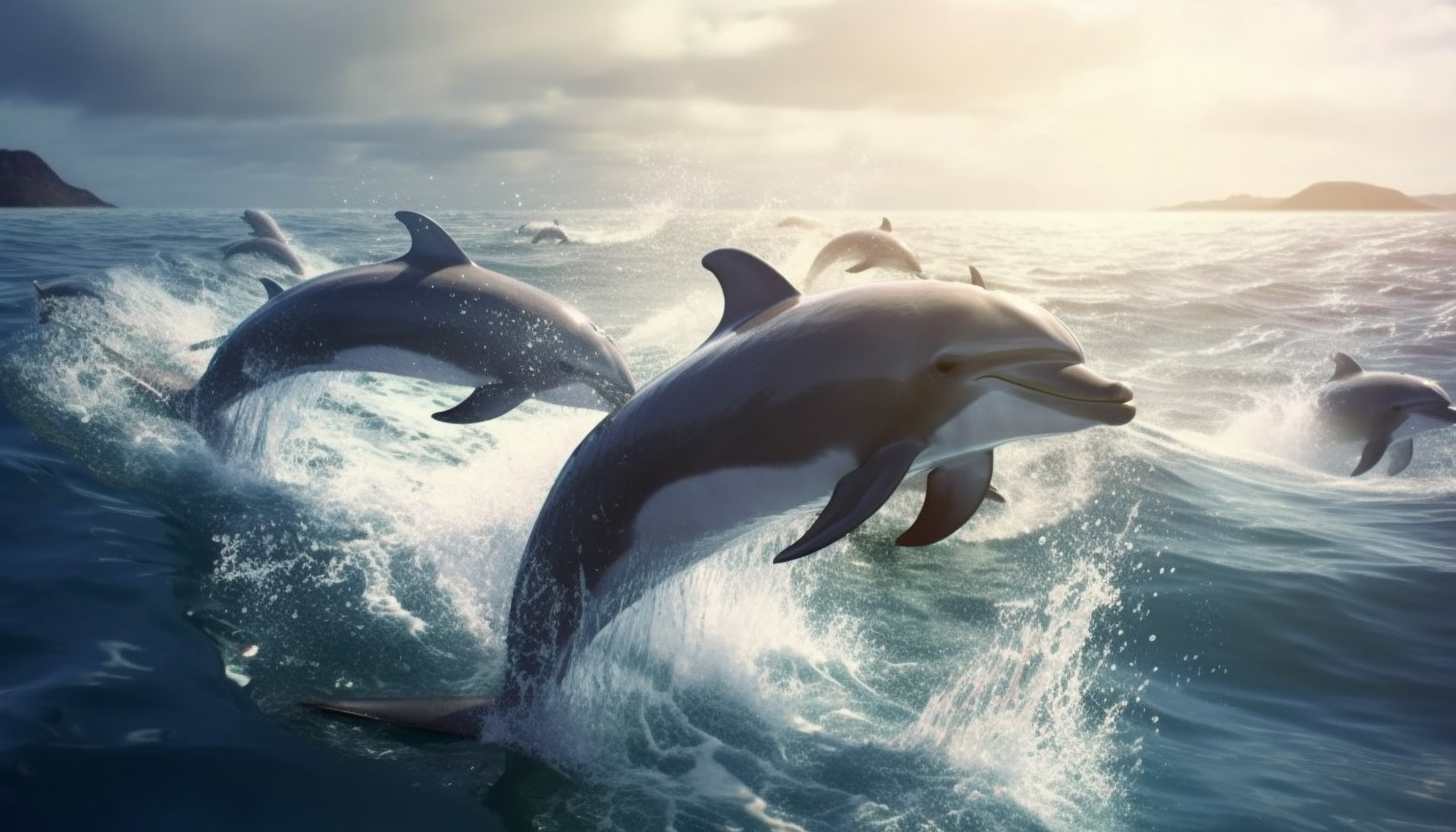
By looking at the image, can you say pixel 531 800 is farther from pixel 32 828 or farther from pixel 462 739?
pixel 32 828

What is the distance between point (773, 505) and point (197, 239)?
40.1 m

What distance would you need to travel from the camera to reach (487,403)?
8.16 meters

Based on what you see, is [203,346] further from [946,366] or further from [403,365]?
[946,366]

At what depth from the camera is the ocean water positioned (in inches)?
176

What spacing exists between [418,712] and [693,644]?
1726 millimetres

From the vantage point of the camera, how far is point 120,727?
4660mm

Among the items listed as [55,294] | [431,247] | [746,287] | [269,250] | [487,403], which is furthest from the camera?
[269,250]

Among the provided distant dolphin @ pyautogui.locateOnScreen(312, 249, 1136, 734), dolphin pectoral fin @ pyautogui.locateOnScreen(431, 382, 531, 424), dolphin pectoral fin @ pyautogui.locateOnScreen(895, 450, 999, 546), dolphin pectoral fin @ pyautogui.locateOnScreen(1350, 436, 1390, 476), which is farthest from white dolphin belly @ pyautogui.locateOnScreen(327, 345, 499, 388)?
dolphin pectoral fin @ pyautogui.locateOnScreen(1350, 436, 1390, 476)

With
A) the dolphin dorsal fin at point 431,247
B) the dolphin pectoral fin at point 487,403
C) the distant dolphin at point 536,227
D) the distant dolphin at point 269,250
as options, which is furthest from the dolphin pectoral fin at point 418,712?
the distant dolphin at point 536,227

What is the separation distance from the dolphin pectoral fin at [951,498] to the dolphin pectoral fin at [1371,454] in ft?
40.8

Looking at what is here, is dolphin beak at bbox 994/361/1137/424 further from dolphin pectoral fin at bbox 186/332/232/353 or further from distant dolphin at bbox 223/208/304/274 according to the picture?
distant dolphin at bbox 223/208/304/274

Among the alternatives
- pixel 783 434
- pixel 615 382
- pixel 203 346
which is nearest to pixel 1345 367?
pixel 615 382

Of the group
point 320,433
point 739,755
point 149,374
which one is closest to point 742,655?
point 739,755

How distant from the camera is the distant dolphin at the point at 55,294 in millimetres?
14320
